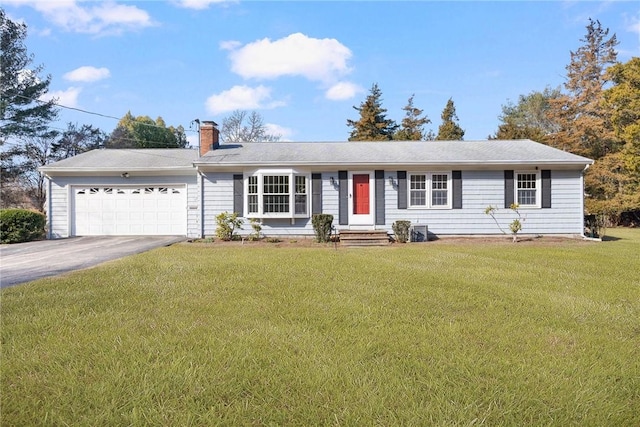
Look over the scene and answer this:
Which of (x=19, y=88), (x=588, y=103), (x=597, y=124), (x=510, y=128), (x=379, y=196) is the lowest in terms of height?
(x=379, y=196)

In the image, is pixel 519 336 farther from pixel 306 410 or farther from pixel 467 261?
pixel 467 261

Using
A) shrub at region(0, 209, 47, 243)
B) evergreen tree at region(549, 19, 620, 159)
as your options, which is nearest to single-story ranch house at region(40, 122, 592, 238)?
shrub at region(0, 209, 47, 243)

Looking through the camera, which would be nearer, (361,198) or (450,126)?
(361,198)

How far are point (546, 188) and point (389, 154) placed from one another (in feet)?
18.9

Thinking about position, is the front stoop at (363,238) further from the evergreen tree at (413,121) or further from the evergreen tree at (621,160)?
the evergreen tree at (413,121)

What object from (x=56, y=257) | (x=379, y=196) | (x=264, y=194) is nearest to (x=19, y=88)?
(x=56, y=257)

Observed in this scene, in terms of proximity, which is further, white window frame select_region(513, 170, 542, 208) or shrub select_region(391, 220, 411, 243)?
white window frame select_region(513, 170, 542, 208)

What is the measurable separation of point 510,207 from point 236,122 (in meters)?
30.8

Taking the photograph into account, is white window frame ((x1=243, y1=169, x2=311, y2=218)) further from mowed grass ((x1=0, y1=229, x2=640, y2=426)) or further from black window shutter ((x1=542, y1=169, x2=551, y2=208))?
black window shutter ((x1=542, y1=169, x2=551, y2=208))

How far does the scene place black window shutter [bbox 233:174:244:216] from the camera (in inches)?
515

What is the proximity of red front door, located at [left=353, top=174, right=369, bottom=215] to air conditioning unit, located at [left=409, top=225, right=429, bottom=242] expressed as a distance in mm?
1768

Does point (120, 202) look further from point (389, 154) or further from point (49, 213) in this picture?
point (389, 154)

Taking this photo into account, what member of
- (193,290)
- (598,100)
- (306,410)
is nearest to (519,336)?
(306,410)

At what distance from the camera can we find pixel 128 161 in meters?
15.0
